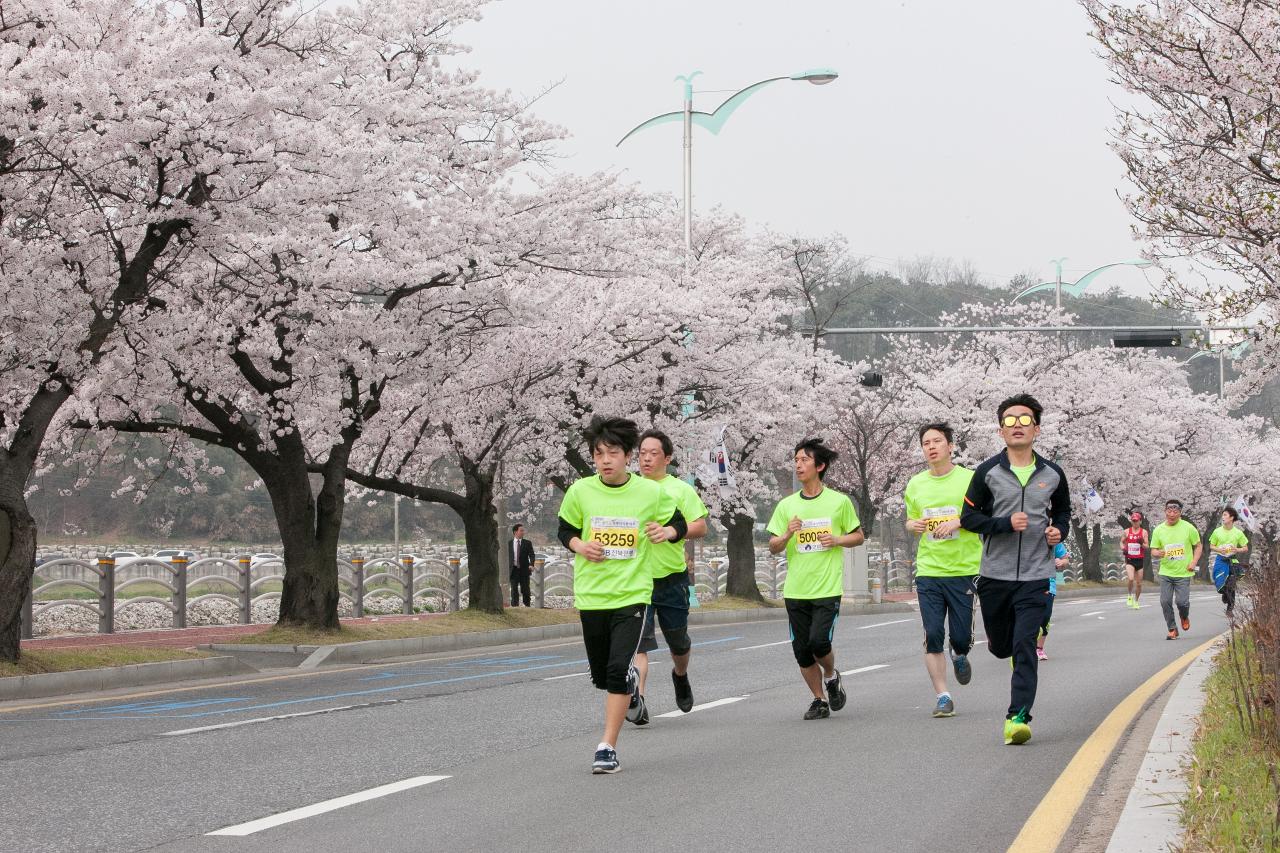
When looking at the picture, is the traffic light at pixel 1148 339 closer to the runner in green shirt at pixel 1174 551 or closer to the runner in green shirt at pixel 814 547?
the runner in green shirt at pixel 1174 551

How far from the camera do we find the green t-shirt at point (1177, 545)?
20.1 m

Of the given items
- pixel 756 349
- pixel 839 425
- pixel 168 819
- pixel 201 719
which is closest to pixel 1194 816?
pixel 168 819

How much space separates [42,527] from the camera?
251ft

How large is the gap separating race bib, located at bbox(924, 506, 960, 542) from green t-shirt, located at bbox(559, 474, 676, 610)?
2.70 meters

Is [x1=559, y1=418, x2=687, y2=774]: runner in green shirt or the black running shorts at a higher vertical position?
[x1=559, y1=418, x2=687, y2=774]: runner in green shirt

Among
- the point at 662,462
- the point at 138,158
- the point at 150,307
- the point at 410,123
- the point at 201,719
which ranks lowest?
the point at 201,719

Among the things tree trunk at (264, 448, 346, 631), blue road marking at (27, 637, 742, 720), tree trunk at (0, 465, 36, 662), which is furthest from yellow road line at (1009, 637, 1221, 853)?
tree trunk at (264, 448, 346, 631)

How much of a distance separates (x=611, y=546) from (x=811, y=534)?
2496 millimetres

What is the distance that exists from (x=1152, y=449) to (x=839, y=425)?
1692 centimetres

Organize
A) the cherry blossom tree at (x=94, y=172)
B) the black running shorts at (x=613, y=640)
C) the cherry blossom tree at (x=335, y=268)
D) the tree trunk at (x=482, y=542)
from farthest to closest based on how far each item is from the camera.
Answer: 1. the tree trunk at (x=482, y=542)
2. the cherry blossom tree at (x=335, y=268)
3. the cherry blossom tree at (x=94, y=172)
4. the black running shorts at (x=613, y=640)

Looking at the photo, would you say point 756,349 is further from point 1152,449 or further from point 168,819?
point 1152,449

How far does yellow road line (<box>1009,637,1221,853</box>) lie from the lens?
6238mm

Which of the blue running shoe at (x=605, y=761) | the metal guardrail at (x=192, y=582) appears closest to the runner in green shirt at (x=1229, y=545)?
the metal guardrail at (x=192, y=582)

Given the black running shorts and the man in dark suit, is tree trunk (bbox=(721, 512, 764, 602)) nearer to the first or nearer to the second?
the man in dark suit
